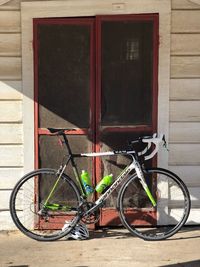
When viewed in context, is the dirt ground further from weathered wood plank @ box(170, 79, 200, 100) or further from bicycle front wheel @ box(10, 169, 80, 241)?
weathered wood plank @ box(170, 79, 200, 100)

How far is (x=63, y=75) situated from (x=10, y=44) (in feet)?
2.17

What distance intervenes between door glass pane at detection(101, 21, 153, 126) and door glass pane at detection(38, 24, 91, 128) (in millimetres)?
209

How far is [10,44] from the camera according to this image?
606 centimetres

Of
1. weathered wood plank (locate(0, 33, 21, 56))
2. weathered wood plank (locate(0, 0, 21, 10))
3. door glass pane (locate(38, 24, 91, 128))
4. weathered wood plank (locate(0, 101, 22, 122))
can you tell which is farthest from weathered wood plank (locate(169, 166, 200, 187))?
weathered wood plank (locate(0, 0, 21, 10))

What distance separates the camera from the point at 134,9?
5992 millimetres

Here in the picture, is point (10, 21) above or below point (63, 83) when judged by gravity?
above

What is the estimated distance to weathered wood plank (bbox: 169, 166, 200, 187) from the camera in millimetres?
6246

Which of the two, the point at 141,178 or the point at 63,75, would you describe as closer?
the point at 141,178

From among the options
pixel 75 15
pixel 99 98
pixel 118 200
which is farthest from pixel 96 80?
pixel 118 200

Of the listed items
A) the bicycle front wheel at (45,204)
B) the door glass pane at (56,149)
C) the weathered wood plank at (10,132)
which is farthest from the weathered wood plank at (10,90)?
the bicycle front wheel at (45,204)

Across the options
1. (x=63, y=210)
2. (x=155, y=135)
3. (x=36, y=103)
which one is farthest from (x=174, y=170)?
(x=36, y=103)

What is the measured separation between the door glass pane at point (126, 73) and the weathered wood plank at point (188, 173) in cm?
62

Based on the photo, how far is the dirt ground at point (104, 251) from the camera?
211 inches

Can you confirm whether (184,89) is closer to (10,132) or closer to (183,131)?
(183,131)
